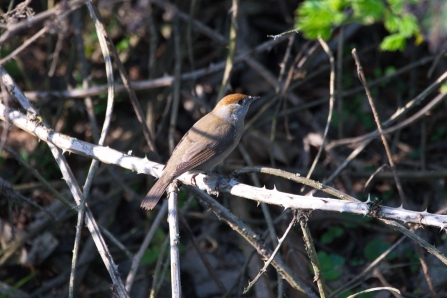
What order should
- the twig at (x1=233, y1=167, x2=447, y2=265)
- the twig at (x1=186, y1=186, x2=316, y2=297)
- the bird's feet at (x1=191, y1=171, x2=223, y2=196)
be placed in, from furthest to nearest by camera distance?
the twig at (x1=186, y1=186, x2=316, y2=297) < the bird's feet at (x1=191, y1=171, x2=223, y2=196) < the twig at (x1=233, y1=167, x2=447, y2=265)

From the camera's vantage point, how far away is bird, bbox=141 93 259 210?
438cm

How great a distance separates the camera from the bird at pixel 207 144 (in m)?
4.38

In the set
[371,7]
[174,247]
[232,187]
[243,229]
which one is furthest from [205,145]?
[371,7]

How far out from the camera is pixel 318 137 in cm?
689

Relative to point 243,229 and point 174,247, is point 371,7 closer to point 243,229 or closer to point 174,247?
point 243,229

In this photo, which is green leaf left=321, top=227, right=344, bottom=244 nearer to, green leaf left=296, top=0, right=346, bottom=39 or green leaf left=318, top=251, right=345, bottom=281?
green leaf left=318, top=251, right=345, bottom=281

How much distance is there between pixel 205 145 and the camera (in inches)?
197

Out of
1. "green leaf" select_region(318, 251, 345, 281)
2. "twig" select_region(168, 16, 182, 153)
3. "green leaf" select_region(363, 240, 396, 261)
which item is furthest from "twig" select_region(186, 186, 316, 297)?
"twig" select_region(168, 16, 182, 153)

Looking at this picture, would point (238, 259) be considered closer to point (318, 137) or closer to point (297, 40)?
point (318, 137)

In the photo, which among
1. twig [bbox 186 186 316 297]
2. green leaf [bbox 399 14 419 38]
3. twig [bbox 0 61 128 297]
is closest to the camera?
green leaf [bbox 399 14 419 38]

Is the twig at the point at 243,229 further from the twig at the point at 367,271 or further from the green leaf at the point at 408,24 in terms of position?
the green leaf at the point at 408,24

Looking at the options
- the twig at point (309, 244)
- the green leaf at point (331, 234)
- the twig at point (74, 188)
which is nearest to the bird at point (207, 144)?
the twig at point (74, 188)

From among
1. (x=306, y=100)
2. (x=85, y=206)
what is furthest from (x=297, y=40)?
(x=85, y=206)

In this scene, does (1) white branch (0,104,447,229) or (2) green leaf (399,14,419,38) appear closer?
(1) white branch (0,104,447,229)
